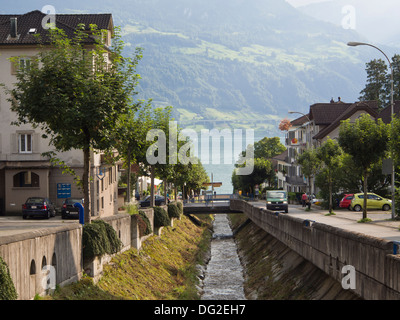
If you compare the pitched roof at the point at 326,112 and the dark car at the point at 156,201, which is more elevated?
the pitched roof at the point at 326,112

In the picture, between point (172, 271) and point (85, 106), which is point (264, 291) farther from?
point (85, 106)

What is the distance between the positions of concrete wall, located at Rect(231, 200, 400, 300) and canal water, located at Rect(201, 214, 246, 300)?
5.43 metres

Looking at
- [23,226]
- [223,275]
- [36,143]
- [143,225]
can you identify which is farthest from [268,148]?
[23,226]

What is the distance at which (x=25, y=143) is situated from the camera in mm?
54188

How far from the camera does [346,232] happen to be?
1862 cm

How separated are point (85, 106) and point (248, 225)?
53682 millimetres

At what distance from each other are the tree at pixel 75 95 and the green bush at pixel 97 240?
905mm

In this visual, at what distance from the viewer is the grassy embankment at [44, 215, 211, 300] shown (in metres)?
19.4

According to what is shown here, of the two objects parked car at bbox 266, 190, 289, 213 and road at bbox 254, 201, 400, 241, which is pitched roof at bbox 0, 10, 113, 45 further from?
road at bbox 254, 201, 400, 241

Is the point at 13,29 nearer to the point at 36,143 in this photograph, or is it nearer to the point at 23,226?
the point at 36,143

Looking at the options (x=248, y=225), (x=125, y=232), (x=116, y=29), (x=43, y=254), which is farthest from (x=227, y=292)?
(x=248, y=225)

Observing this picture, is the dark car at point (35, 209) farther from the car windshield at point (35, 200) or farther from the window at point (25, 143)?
the window at point (25, 143)

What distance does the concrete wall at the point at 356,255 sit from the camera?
566 inches

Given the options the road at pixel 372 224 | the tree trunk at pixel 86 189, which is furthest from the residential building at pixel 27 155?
the tree trunk at pixel 86 189
